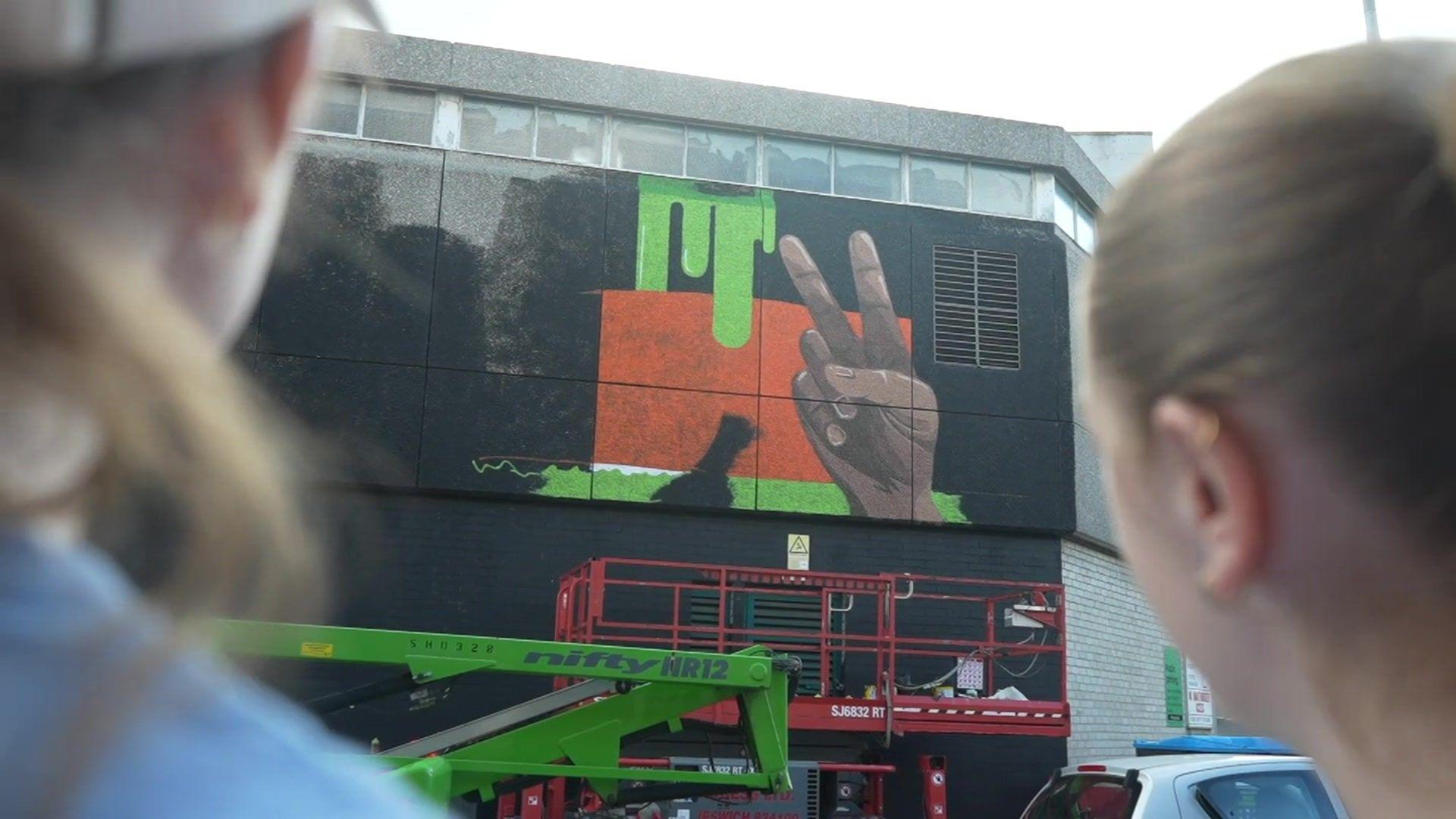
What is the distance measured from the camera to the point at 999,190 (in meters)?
16.7

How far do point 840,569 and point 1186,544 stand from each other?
45.5 feet

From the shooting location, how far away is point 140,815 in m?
0.40

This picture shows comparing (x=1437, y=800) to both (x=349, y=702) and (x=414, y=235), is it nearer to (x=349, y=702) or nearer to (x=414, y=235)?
(x=349, y=702)

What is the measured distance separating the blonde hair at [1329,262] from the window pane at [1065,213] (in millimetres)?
16676

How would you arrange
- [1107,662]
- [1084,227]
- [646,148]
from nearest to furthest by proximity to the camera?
[646,148]
[1107,662]
[1084,227]

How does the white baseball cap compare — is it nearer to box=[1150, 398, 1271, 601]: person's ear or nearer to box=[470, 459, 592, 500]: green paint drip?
box=[1150, 398, 1271, 601]: person's ear

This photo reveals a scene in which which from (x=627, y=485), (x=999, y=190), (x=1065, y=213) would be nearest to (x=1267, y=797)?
(x=627, y=485)

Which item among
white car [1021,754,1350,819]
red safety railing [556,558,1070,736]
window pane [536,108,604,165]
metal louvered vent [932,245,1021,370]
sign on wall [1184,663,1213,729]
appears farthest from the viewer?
sign on wall [1184,663,1213,729]

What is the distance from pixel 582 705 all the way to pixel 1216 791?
4.25m

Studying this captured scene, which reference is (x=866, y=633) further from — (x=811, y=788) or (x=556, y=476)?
(x=556, y=476)

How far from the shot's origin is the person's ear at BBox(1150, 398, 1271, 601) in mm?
829

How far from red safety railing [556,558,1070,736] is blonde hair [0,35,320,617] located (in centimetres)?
980

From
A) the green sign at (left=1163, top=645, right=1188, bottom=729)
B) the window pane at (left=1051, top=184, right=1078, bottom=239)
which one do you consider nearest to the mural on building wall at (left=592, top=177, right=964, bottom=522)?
the window pane at (left=1051, top=184, right=1078, bottom=239)

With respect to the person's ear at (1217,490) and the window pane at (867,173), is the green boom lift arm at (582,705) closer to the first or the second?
the person's ear at (1217,490)
